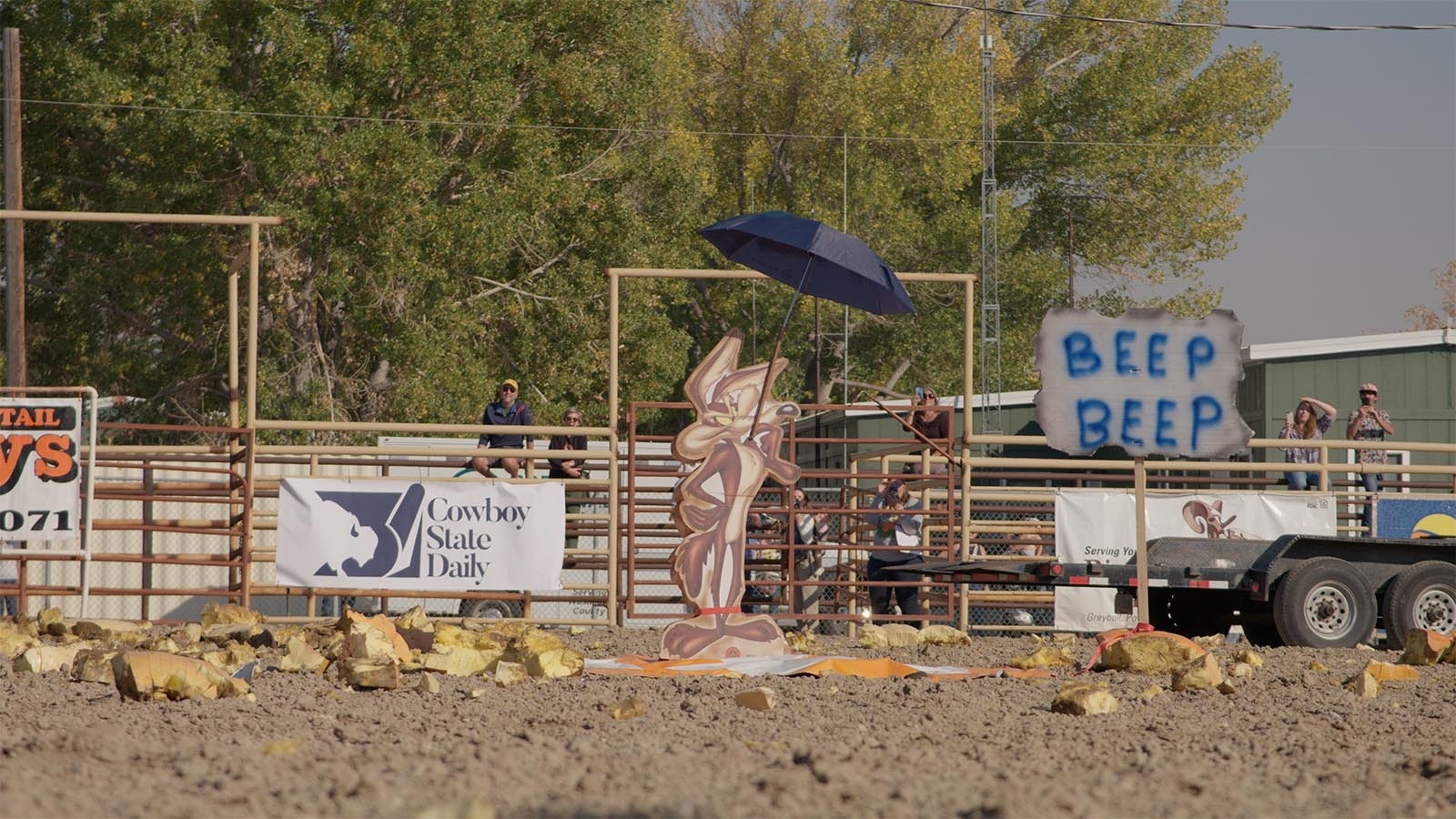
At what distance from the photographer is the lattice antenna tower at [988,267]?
26.5 m

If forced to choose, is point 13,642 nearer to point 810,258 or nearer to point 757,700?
point 757,700

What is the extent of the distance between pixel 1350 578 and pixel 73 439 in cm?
1007

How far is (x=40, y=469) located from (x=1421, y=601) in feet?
35.9

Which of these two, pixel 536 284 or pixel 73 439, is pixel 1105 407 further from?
pixel 536 284

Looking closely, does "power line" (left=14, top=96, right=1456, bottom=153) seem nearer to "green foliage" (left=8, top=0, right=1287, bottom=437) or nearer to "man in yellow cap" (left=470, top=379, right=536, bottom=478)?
"green foliage" (left=8, top=0, right=1287, bottom=437)

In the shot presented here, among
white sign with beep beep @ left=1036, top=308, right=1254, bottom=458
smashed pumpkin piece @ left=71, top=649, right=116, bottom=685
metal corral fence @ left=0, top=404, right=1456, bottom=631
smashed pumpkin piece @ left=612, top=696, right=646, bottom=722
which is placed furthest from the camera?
metal corral fence @ left=0, top=404, right=1456, bottom=631

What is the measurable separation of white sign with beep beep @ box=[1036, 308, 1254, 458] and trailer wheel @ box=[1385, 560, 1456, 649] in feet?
11.0

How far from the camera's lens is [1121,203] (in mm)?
45188

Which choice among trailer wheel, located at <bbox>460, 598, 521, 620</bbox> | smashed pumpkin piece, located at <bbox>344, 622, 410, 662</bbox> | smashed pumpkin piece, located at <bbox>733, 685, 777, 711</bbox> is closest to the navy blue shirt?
trailer wheel, located at <bbox>460, 598, 521, 620</bbox>

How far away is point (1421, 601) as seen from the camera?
502 inches

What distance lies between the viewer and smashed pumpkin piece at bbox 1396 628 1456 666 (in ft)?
34.6

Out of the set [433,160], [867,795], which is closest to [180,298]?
[433,160]

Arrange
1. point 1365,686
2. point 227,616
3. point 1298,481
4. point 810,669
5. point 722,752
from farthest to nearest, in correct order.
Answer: point 1298,481 < point 227,616 < point 810,669 < point 1365,686 < point 722,752

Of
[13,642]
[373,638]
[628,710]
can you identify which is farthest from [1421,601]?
[13,642]
